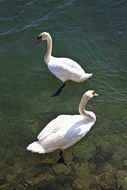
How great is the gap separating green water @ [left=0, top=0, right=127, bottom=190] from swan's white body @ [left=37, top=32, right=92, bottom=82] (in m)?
0.36

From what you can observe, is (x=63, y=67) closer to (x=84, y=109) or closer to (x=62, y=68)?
(x=62, y=68)

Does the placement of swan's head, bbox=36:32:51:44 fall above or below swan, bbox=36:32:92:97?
above

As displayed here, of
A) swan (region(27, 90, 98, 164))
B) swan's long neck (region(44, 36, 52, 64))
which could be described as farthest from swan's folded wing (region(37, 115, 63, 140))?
swan's long neck (region(44, 36, 52, 64))

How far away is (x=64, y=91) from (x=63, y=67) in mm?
663

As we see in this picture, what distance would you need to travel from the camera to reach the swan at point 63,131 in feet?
34.7

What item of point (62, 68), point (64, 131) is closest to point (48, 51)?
point (62, 68)

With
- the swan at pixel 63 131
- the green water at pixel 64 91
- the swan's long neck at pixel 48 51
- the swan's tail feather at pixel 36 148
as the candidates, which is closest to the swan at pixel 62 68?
the swan's long neck at pixel 48 51

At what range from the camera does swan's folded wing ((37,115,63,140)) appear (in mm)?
10673

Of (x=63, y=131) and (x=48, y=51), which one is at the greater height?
(x=48, y=51)

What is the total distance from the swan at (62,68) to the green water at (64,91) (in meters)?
0.33

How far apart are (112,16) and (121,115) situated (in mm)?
4292

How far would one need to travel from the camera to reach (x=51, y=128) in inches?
424

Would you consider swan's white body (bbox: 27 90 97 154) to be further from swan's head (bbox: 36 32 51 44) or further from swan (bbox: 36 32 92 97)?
swan's head (bbox: 36 32 51 44)

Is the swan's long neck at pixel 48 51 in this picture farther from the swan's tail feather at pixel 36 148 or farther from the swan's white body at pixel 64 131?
the swan's tail feather at pixel 36 148
